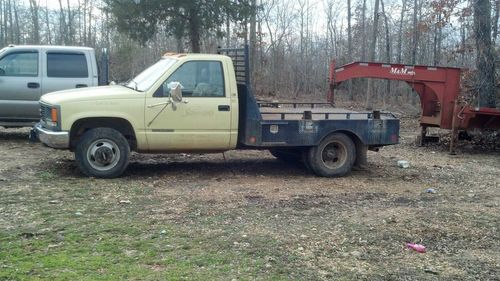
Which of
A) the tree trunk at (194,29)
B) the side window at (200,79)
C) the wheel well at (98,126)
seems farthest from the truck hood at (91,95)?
the tree trunk at (194,29)

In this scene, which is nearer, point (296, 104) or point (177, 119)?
point (177, 119)

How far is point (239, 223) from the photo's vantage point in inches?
242

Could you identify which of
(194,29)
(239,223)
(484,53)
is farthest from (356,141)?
(194,29)

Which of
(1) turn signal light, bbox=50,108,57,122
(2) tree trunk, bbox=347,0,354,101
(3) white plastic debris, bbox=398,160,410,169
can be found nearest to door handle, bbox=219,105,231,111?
(1) turn signal light, bbox=50,108,57,122

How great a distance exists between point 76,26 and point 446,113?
3536cm

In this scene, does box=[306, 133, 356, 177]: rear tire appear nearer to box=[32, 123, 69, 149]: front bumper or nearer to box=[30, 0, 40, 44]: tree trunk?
box=[32, 123, 69, 149]: front bumper

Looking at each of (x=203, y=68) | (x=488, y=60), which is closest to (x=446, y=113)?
(x=488, y=60)

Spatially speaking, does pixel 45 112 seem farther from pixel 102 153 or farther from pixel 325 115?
pixel 325 115

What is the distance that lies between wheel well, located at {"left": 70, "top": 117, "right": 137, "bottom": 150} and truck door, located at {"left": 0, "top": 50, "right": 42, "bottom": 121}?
3.71 meters

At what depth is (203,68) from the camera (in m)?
8.45

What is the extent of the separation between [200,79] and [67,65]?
4530 mm

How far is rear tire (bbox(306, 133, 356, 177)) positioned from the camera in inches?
359

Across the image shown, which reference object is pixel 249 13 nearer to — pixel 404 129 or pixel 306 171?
pixel 404 129

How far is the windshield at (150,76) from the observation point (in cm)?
830
